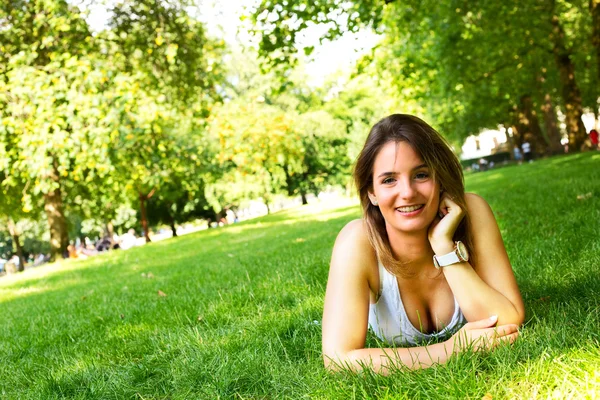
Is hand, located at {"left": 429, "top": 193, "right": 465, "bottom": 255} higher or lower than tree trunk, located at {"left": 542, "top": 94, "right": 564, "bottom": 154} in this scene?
lower

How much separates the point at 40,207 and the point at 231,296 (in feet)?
85.1

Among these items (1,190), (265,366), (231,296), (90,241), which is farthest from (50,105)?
(90,241)

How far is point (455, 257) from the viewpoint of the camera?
3109mm

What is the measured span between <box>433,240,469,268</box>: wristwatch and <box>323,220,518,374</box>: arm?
1.12 feet

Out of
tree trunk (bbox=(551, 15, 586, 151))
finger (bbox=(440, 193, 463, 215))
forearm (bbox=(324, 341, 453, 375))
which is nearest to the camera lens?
forearm (bbox=(324, 341, 453, 375))

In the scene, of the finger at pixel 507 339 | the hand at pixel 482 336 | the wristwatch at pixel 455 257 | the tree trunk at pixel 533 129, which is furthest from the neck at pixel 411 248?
the tree trunk at pixel 533 129

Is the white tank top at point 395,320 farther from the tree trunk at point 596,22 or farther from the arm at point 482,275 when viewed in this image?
the tree trunk at point 596,22

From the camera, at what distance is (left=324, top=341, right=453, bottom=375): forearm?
2785 mm

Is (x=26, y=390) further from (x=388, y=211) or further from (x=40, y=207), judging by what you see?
(x=40, y=207)

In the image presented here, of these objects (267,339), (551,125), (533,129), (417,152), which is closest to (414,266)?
(417,152)

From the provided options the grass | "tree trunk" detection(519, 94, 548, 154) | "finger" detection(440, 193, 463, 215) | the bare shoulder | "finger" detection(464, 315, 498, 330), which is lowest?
the grass

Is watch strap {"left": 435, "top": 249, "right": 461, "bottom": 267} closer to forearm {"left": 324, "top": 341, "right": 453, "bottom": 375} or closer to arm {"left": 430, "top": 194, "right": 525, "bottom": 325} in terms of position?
arm {"left": 430, "top": 194, "right": 525, "bottom": 325}

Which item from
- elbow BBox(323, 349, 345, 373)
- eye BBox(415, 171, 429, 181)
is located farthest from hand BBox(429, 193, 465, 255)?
elbow BBox(323, 349, 345, 373)

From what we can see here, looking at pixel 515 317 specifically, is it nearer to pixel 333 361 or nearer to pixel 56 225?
pixel 333 361
